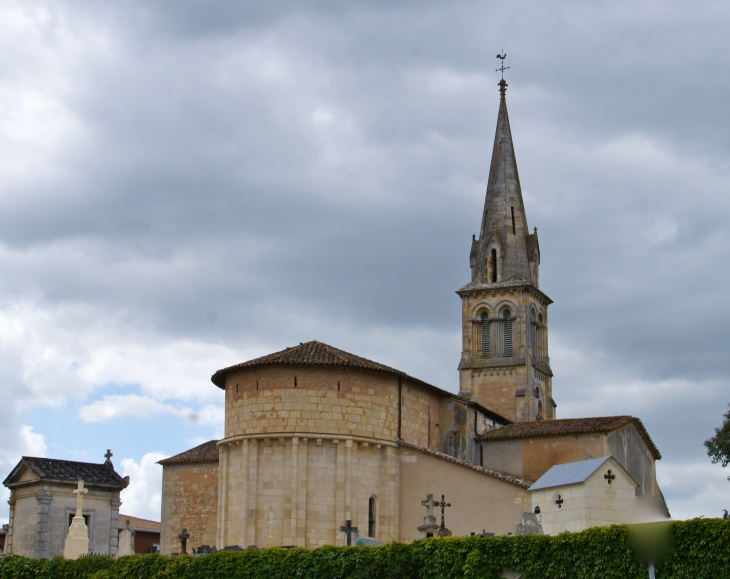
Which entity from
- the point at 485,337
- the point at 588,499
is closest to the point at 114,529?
the point at 588,499

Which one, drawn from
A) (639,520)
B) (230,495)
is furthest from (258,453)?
(639,520)

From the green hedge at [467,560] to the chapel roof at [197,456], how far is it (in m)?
16.4

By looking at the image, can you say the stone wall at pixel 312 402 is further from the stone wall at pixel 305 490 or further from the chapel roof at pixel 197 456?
the chapel roof at pixel 197 456

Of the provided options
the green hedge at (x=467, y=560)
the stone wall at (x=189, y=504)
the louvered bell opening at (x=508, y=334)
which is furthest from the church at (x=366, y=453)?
the louvered bell opening at (x=508, y=334)

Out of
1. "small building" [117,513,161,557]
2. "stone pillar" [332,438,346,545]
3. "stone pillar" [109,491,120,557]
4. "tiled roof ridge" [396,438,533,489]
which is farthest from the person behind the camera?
"small building" [117,513,161,557]

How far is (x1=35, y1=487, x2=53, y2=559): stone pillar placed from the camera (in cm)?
3675

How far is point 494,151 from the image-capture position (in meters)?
64.4

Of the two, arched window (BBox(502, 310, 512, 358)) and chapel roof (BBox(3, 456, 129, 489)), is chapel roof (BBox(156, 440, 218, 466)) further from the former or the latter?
arched window (BBox(502, 310, 512, 358))

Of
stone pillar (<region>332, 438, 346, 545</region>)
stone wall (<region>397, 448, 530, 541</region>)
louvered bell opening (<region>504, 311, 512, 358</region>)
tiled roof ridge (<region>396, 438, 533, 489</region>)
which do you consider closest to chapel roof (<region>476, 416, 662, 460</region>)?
tiled roof ridge (<region>396, 438, 533, 489</region>)

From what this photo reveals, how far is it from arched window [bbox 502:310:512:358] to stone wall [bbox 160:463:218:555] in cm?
2071

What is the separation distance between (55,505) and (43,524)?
78 cm

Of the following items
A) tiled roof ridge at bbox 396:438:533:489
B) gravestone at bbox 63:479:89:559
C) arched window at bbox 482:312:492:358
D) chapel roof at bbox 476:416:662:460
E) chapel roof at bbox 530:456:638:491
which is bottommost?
gravestone at bbox 63:479:89:559

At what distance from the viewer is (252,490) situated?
35562mm

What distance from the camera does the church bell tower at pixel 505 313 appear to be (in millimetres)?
58469
